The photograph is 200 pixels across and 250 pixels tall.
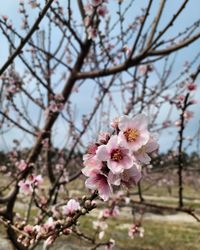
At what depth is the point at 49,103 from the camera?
238 inches

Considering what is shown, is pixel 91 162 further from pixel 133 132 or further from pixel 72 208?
pixel 72 208

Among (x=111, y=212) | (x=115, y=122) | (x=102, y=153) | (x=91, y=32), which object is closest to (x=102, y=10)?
(x=91, y=32)

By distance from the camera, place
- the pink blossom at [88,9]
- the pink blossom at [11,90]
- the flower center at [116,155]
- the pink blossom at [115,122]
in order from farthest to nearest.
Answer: the pink blossom at [11,90] → the pink blossom at [88,9] → the pink blossom at [115,122] → the flower center at [116,155]

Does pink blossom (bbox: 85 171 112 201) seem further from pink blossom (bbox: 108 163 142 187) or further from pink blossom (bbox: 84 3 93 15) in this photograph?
pink blossom (bbox: 84 3 93 15)

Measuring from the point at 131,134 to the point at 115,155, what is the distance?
105 millimetres

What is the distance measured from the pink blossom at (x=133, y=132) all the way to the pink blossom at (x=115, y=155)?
21mm

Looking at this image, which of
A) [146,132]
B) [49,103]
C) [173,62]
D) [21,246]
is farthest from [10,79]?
[146,132]

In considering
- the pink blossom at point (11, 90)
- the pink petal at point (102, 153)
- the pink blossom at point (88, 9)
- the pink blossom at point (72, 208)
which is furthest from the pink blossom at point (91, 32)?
the pink petal at point (102, 153)

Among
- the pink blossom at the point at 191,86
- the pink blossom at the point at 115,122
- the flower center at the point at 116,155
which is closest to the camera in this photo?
the flower center at the point at 116,155

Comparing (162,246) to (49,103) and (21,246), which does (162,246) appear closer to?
(49,103)

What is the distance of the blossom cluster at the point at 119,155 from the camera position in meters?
1.51

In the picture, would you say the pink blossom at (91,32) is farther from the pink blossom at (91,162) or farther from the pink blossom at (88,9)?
the pink blossom at (91,162)

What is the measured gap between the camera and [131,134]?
154 cm

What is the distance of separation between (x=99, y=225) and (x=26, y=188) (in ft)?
10.3
